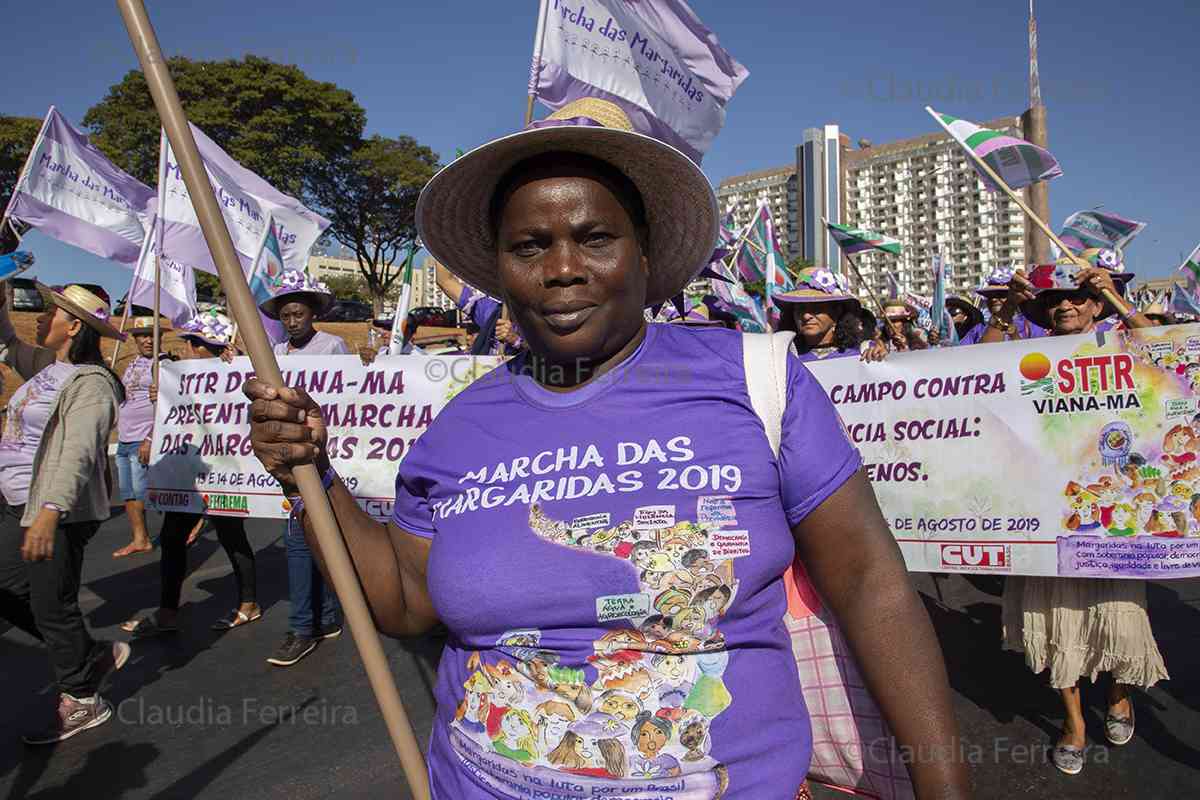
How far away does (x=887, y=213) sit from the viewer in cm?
12069

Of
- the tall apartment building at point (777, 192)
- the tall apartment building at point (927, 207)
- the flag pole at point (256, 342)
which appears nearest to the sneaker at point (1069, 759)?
the flag pole at point (256, 342)

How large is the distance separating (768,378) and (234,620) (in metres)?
5.24

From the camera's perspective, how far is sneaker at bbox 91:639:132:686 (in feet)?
13.4

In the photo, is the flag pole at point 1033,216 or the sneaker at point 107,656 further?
the sneaker at point 107,656

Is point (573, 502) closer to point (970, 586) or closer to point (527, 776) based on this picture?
point (527, 776)

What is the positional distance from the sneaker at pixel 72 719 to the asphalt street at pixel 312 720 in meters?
0.05

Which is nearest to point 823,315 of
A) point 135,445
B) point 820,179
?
point 135,445

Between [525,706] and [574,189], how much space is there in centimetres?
90

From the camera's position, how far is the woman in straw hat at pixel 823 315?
4969mm

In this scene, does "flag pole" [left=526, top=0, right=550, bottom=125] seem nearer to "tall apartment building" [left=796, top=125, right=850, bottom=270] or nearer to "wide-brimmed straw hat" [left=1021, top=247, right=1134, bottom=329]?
"wide-brimmed straw hat" [left=1021, top=247, right=1134, bottom=329]

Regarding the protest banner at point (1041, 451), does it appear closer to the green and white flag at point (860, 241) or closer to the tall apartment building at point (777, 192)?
the green and white flag at point (860, 241)

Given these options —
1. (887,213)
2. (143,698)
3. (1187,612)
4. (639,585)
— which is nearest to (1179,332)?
(1187,612)

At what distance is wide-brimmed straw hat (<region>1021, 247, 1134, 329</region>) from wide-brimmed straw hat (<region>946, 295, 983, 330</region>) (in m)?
4.26

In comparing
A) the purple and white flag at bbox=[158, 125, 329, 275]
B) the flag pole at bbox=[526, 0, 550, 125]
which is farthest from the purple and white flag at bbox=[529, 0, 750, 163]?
the purple and white flag at bbox=[158, 125, 329, 275]
